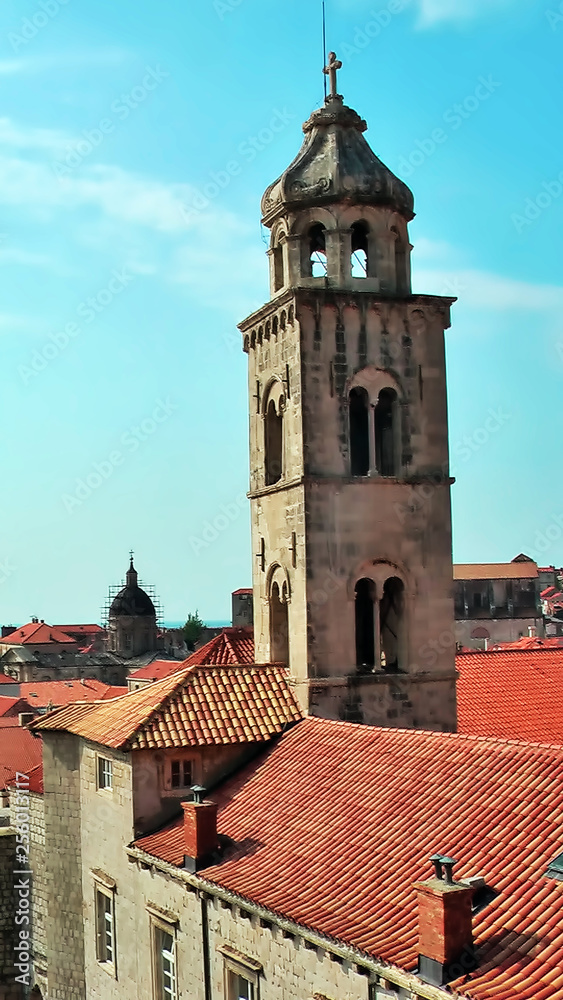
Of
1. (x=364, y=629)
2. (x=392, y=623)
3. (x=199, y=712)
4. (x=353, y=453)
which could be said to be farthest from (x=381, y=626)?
(x=199, y=712)

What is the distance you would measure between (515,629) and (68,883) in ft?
240

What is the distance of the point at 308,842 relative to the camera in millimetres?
14992

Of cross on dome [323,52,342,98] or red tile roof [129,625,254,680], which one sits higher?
cross on dome [323,52,342,98]

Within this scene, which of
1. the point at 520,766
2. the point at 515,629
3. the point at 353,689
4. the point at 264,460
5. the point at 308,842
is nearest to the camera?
the point at 520,766

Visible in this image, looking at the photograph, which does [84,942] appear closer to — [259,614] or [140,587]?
[259,614]

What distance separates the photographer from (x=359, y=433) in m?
21.5

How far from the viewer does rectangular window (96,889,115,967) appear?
64.9ft

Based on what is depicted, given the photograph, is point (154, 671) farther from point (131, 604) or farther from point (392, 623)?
point (392, 623)

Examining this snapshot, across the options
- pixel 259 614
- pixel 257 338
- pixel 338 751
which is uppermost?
pixel 257 338

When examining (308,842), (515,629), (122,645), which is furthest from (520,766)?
(122,645)

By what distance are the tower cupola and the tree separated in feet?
344

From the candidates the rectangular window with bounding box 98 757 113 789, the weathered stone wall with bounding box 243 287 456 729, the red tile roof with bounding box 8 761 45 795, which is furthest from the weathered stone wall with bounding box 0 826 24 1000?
the weathered stone wall with bounding box 243 287 456 729

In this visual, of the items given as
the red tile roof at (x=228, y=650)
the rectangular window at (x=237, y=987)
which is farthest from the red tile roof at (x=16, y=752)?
the rectangular window at (x=237, y=987)

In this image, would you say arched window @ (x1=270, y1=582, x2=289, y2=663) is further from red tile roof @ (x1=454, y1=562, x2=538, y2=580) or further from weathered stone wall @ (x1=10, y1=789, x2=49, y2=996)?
red tile roof @ (x1=454, y1=562, x2=538, y2=580)
